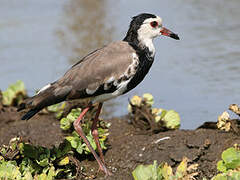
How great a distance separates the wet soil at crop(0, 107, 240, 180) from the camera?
197 inches

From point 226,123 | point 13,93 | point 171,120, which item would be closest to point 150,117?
point 171,120

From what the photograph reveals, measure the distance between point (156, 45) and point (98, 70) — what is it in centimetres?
308

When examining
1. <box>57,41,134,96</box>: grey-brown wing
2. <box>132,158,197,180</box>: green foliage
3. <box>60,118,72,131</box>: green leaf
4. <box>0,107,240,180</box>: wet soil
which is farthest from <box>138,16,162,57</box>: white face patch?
<box>132,158,197,180</box>: green foliage

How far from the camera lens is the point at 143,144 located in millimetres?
5418

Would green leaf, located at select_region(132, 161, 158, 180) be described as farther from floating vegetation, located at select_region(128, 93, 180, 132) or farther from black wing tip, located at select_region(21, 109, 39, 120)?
floating vegetation, located at select_region(128, 93, 180, 132)

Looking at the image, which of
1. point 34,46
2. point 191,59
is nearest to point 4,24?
point 34,46

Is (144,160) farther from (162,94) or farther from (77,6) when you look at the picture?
(77,6)

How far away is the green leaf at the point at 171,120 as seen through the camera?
5.75 m

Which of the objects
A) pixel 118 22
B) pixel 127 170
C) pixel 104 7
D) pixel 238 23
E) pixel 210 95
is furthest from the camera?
pixel 104 7

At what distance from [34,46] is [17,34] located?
0.74 m

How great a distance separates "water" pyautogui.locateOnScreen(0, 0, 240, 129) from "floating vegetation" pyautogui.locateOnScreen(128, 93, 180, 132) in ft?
1.64

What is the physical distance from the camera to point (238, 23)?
8.88m

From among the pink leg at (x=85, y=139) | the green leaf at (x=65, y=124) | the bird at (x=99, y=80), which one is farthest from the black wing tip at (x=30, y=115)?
the green leaf at (x=65, y=124)

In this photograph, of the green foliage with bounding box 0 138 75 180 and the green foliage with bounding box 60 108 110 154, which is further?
the green foliage with bounding box 60 108 110 154
